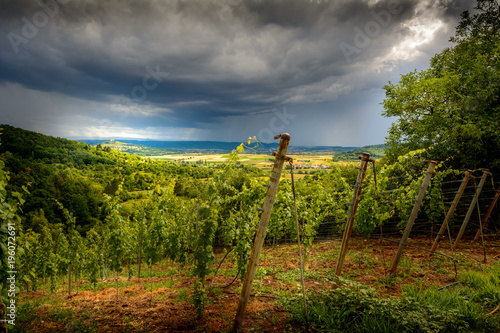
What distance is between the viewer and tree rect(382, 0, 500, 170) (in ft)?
29.2

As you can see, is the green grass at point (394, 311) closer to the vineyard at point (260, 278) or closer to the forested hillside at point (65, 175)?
the vineyard at point (260, 278)

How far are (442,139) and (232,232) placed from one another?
1042 centimetres

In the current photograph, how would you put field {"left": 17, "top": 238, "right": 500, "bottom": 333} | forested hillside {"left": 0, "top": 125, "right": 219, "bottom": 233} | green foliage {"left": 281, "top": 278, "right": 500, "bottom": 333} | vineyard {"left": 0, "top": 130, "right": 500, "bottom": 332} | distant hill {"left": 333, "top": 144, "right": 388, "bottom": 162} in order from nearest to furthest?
green foliage {"left": 281, "top": 278, "right": 500, "bottom": 333} < vineyard {"left": 0, "top": 130, "right": 500, "bottom": 332} < field {"left": 17, "top": 238, "right": 500, "bottom": 333} < distant hill {"left": 333, "top": 144, "right": 388, "bottom": 162} < forested hillside {"left": 0, "top": 125, "right": 219, "bottom": 233}

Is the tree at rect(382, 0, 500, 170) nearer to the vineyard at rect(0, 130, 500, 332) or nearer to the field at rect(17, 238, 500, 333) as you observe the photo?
the vineyard at rect(0, 130, 500, 332)

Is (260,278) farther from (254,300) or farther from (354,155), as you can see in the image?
(354,155)

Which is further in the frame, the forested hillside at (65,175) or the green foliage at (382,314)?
the forested hillside at (65,175)

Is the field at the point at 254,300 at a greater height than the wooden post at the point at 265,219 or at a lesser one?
lesser

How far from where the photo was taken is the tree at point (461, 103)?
8.91 meters

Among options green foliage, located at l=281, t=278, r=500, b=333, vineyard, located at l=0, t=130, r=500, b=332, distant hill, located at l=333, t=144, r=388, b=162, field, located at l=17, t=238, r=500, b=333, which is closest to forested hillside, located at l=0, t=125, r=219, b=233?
distant hill, located at l=333, t=144, r=388, b=162

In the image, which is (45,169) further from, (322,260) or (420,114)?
(420,114)

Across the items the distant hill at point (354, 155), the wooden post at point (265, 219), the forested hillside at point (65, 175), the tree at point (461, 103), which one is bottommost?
the forested hillside at point (65, 175)

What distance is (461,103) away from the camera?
9641mm

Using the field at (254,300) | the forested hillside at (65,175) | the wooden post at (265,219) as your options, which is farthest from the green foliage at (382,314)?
the forested hillside at (65,175)

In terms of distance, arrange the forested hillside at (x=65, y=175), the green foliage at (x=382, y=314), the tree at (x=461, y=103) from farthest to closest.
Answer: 1. the forested hillside at (x=65, y=175)
2. the tree at (x=461, y=103)
3. the green foliage at (x=382, y=314)
